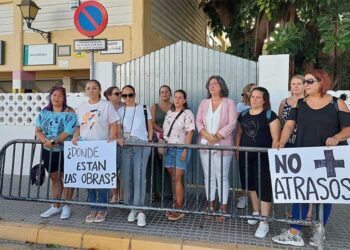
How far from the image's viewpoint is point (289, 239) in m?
3.69

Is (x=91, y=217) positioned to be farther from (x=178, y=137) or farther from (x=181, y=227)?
(x=178, y=137)

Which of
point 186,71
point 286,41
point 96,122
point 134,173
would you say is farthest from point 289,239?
point 286,41

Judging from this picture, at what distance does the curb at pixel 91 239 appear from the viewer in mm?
3680

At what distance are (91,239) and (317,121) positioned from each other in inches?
107

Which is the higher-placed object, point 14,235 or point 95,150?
point 95,150

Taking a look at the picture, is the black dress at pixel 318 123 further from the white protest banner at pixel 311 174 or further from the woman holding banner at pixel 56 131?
the woman holding banner at pixel 56 131

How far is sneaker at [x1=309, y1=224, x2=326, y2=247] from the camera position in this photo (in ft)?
11.5

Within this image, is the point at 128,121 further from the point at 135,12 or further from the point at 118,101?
the point at 135,12

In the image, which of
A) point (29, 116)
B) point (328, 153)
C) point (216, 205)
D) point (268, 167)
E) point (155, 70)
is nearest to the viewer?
point (328, 153)

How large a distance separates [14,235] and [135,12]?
255 inches

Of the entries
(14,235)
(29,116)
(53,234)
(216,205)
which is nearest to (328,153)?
(216,205)

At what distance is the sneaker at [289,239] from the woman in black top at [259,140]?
0.20 m

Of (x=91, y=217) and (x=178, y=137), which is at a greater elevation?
(x=178, y=137)

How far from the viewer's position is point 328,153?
346cm
